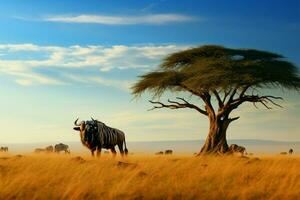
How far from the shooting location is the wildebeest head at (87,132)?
29.9 meters

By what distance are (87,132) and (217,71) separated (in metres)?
9.85

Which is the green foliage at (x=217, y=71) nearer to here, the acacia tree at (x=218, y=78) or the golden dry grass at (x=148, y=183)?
the acacia tree at (x=218, y=78)

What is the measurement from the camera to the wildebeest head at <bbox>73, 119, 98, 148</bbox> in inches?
1178

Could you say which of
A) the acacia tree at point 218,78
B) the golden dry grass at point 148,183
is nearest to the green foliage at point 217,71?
the acacia tree at point 218,78

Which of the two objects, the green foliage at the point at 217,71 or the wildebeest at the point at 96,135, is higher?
the green foliage at the point at 217,71

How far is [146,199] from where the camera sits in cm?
1391

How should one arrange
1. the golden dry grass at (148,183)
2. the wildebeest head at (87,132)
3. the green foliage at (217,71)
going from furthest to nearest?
the green foliage at (217,71), the wildebeest head at (87,132), the golden dry grass at (148,183)

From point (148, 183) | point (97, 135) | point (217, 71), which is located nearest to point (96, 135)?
point (97, 135)

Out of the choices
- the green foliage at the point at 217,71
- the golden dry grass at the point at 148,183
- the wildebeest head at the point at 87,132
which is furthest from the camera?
the green foliage at the point at 217,71

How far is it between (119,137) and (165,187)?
58.7ft

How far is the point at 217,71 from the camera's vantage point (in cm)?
3566

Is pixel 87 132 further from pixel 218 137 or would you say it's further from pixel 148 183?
pixel 148 183

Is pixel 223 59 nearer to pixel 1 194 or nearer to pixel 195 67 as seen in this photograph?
pixel 195 67

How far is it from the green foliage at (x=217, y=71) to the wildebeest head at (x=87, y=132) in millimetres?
8120
